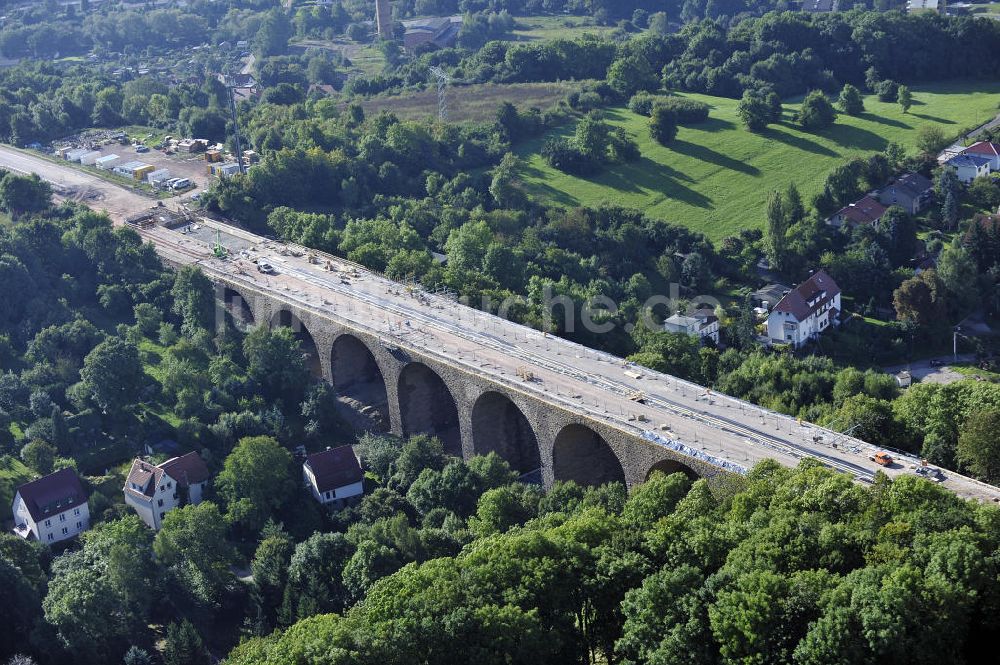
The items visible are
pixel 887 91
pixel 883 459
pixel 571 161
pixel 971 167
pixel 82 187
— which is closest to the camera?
pixel 883 459

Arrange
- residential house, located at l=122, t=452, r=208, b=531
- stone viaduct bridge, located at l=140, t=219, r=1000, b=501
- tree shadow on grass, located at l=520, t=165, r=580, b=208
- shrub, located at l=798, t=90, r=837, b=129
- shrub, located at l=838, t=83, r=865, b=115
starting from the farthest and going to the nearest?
shrub, located at l=838, t=83, r=865, b=115 → shrub, located at l=798, t=90, r=837, b=129 → tree shadow on grass, located at l=520, t=165, r=580, b=208 → residential house, located at l=122, t=452, r=208, b=531 → stone viaduct bridge, located at l=140, t=219, r=1000, b=501

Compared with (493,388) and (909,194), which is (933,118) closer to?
(909,194)

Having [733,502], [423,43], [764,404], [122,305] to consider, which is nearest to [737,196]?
[764,404]

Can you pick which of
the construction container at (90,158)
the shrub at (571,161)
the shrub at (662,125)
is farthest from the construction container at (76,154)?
the shrub at (662,125)

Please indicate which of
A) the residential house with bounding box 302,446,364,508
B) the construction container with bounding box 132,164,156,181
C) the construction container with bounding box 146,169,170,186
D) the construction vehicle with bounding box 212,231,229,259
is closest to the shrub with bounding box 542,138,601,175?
the construction vehicle with bounding box 212,231,229,259

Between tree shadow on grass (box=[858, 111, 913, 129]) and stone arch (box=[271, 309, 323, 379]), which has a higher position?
tree shadow on grass (box=[858, 111, 913, 129])

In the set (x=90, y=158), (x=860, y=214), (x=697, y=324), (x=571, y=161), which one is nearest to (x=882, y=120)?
(x=860, y=214)

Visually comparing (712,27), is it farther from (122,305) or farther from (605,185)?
(122,305)

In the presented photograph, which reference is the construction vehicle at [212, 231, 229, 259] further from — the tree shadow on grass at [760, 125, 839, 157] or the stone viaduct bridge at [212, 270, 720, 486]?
the tree shadow on grass at [760, 125, 839, 157]
